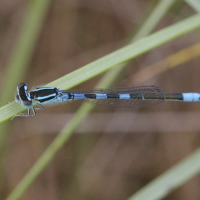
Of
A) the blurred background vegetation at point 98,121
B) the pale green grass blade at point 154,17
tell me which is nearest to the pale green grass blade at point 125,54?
the pale green grass blade at point 154,17

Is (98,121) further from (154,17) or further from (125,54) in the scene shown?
(125,54)

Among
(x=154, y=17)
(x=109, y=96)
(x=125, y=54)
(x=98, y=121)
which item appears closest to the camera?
(x=125, y=54)

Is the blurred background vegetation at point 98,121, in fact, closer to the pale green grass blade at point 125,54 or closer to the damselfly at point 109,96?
the damselfly at point 109,96

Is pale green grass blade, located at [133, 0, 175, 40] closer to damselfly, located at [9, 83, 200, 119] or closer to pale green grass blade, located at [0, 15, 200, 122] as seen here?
damselfly, located at [9, 83, 200, 119]

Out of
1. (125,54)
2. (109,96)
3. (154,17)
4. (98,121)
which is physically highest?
(154,17)

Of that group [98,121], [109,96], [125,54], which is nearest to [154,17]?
[109,96]

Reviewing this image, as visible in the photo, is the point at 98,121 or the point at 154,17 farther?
the point at 98,121
